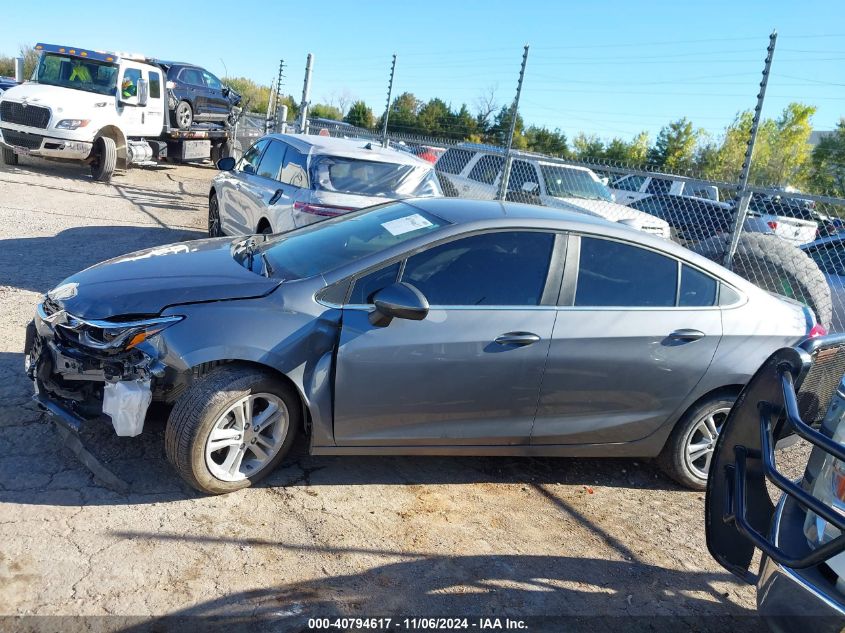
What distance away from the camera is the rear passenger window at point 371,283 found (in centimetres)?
376

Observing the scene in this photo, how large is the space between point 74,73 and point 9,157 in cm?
235

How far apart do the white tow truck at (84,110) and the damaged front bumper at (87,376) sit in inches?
486

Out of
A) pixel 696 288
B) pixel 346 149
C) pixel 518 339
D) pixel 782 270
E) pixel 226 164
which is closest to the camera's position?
pixel 518 339

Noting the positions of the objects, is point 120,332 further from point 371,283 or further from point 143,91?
point 143,91

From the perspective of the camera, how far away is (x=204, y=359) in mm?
3494

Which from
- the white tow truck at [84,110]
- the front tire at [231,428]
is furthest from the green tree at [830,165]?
the front tire at [231,428]

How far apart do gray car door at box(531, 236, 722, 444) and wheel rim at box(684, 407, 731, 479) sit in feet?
0.90

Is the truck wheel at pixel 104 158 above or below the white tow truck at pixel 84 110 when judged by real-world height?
below

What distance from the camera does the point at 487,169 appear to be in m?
12.5

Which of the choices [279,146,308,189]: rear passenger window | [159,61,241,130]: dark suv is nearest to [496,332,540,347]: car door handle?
[279,146,308,189]: rear passenger window

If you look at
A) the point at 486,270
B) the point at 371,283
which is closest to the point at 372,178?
the point at 486,270

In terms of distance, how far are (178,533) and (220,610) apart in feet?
1.95

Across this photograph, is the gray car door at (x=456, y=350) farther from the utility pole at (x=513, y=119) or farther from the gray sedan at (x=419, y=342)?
the utility pole at (x=513, y=119)

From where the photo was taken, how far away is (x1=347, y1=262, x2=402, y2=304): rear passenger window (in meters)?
3.76
